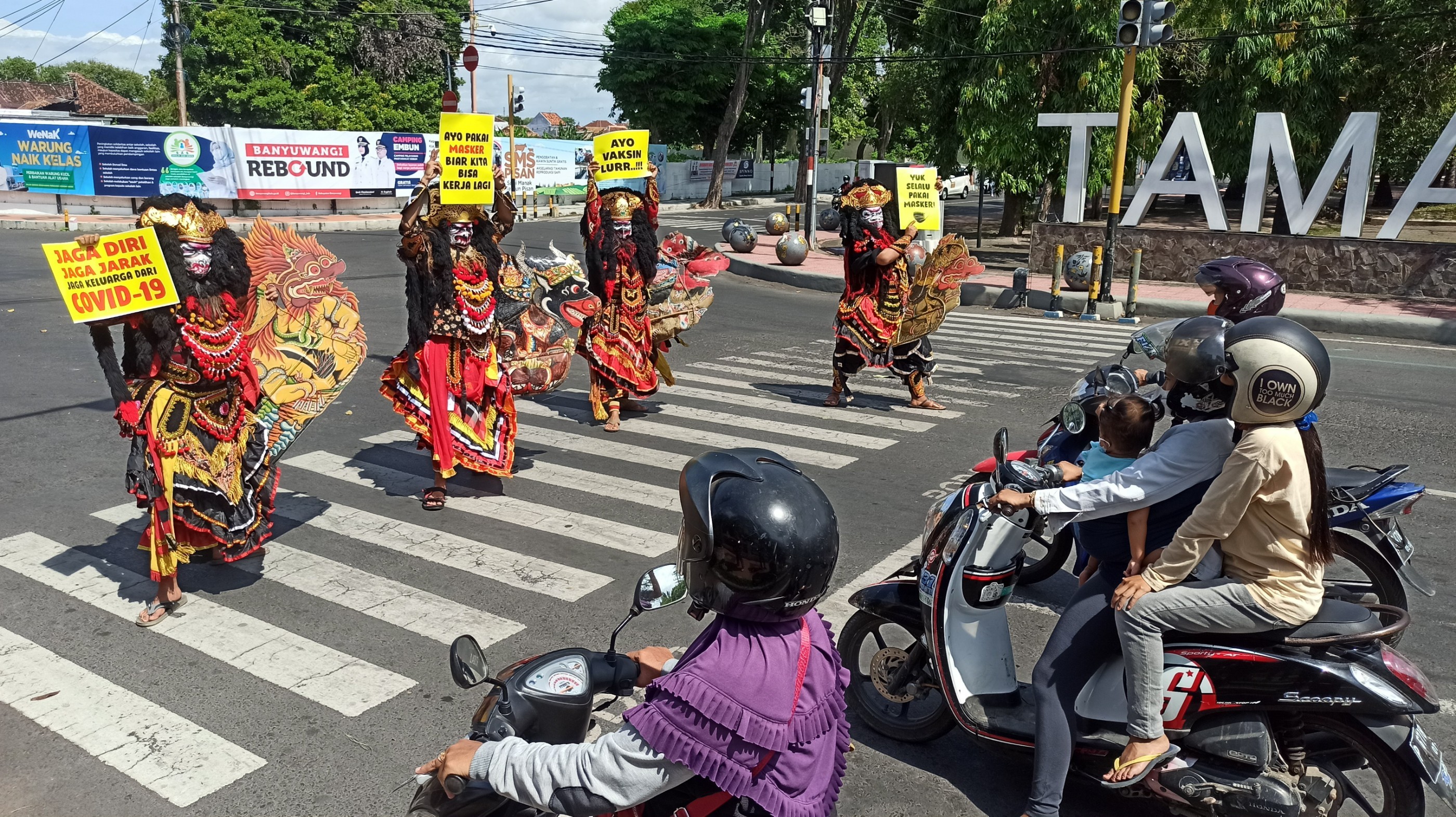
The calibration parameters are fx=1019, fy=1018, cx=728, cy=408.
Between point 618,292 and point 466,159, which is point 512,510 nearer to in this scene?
point 466,159

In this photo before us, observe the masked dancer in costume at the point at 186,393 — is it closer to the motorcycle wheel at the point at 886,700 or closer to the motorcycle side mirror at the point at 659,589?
the motorcycle wheel at the point at 886,700

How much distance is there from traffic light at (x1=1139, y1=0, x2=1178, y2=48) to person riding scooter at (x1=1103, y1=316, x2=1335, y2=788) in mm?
12692

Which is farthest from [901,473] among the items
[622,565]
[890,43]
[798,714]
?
[890,43]

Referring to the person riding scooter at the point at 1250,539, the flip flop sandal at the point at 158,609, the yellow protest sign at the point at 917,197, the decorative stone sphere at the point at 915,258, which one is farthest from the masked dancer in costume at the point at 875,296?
the person riding scooter at the point at 1250,539

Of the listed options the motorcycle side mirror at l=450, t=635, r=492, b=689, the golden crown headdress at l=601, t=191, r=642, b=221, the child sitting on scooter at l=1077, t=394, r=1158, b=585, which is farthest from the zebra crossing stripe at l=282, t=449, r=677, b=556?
the motorcycle side mirror at l=450, t=635, r=492, b=689

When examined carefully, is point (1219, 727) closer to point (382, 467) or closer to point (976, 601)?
point (976, 601)

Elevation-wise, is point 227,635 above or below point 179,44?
below

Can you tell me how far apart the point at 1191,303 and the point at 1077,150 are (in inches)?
146

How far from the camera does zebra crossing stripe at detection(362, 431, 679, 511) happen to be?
726 centimetres

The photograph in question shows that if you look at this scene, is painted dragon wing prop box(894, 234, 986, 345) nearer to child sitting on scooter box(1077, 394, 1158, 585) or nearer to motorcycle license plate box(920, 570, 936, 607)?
child sitting on scooter box(1077, 394, 1158, 585)

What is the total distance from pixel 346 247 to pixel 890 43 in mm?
20387

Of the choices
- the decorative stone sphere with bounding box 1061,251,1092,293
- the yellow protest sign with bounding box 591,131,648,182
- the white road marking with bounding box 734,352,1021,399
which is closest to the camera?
the yellow protest sign with bounding box 591,131,648,182

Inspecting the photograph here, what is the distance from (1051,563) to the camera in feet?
18.7

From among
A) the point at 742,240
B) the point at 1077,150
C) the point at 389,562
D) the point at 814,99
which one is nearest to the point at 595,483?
the point at 389,562
